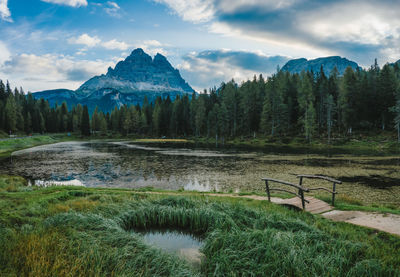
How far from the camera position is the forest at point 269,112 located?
6194 centimetres

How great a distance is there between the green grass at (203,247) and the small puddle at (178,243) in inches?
14.7

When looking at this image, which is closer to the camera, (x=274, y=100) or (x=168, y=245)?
(x=168, y=245)

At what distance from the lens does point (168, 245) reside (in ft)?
24.9

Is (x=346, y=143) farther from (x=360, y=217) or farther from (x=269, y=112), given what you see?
(x=360, y=217)

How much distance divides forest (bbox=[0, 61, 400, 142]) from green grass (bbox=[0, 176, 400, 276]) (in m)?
57.4

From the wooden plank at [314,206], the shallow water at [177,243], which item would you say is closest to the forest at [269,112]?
the wooden plank at [314,206]

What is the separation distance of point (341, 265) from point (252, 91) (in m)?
80.6

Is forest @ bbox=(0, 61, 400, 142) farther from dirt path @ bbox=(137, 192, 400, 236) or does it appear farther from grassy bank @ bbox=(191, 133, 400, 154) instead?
dirt path @ bbox=(137, 192, 400, 236)

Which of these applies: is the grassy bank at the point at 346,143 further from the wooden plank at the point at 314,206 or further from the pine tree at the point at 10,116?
the pine tree at the point at 10,116

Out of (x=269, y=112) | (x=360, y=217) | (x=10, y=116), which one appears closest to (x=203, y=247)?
(x=360, y=217)

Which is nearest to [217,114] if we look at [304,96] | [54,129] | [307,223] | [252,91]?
[252,91]

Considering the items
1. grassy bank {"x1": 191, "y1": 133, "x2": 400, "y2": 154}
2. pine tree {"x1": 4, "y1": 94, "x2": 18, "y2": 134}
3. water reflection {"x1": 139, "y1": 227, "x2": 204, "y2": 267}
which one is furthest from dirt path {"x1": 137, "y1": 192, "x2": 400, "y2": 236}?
pine tree {"x1": 4, "y1": 94, "x2": 18, "y2": 134}

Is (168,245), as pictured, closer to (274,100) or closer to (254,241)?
(254,241)

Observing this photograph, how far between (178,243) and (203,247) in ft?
4.03
